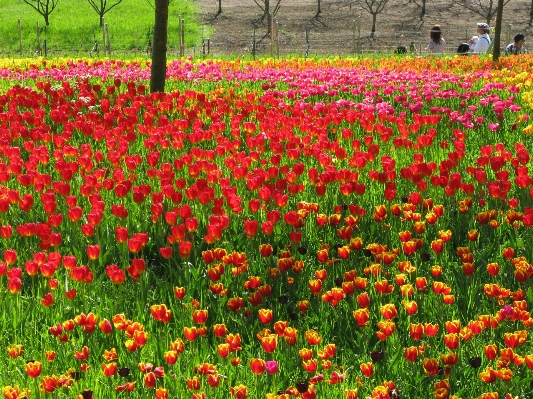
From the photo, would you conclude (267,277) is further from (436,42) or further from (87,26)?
(87,26)

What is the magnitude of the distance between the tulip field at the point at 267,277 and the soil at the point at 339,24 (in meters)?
31.3

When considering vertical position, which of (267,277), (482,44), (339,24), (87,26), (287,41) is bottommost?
(267,277)

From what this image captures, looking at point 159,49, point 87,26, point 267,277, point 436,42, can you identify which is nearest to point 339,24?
point 87,26

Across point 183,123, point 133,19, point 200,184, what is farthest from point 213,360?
point 133,19

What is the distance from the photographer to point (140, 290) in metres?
4.12

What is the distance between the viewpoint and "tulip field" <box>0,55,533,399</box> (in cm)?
311

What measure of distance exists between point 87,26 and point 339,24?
1552cm

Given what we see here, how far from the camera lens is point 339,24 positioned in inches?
1869

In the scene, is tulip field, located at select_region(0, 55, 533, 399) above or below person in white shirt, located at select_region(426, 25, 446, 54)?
below

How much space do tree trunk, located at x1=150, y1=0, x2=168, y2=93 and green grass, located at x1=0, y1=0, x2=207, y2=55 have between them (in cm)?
2564

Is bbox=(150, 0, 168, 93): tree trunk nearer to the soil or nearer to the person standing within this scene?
the person standing

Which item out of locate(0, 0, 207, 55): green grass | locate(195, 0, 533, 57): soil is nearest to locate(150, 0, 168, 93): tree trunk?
locate(0, 0, 207, 55): green grass

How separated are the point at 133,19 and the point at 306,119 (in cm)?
4100

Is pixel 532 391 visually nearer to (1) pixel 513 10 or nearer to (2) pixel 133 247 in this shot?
(2) pixel 133 247
